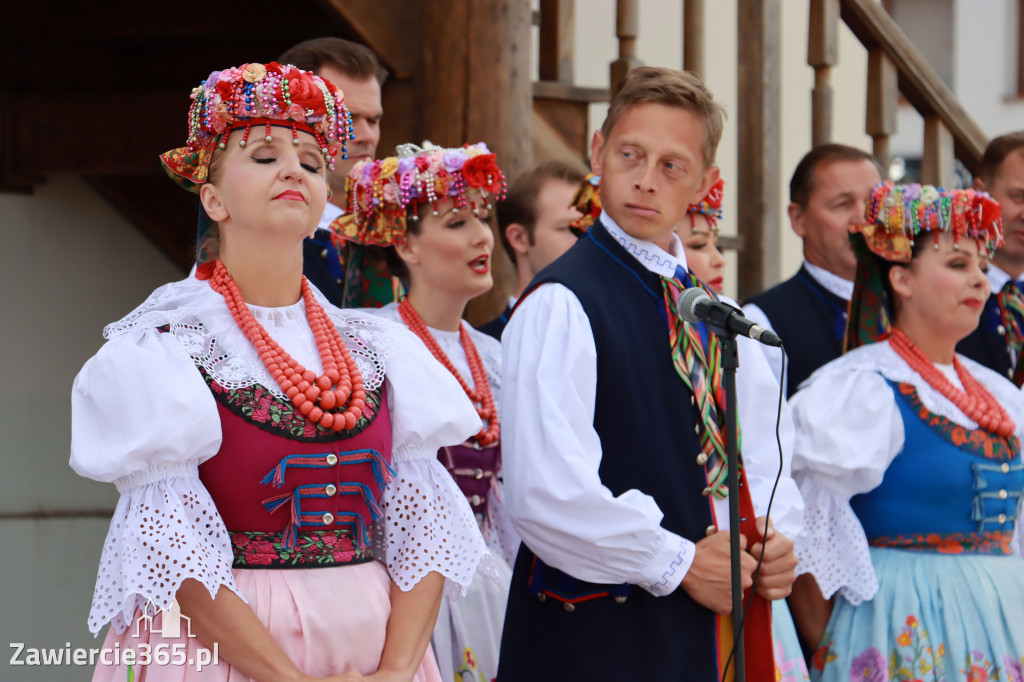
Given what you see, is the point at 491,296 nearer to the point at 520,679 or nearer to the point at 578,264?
the point at 578,264

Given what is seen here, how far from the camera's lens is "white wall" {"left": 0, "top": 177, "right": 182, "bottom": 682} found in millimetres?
4387

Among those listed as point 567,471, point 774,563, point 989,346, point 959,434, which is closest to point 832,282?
point 989,346

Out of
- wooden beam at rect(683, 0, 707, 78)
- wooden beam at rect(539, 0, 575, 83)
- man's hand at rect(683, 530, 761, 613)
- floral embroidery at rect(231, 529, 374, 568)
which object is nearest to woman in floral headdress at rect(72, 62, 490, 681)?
floral embroidery at rect(231, 529, 374, 568)

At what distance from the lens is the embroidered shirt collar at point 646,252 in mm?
2418

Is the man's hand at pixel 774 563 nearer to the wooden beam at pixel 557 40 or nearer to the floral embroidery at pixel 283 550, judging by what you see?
the floral embroidery at pixel 283 550

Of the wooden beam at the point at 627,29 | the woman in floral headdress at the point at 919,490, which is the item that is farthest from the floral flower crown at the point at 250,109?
the wooden beam at the point at 627,29

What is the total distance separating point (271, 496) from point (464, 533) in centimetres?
36

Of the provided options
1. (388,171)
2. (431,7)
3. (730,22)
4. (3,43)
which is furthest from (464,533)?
(730,22)

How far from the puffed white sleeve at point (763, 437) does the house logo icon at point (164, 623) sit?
3.59 feet

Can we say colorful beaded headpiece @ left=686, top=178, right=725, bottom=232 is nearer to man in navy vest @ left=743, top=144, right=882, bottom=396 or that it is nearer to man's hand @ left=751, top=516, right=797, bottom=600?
man in navy vest @ left=743, top=144, right=882, bottom=396

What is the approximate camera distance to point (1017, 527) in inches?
128

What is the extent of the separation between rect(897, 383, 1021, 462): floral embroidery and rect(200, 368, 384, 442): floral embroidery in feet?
5.13

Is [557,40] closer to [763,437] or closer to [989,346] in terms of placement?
[989,346]

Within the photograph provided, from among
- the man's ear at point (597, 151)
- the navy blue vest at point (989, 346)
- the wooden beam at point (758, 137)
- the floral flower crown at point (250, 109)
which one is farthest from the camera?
the wooden beam at point (758, 137)
